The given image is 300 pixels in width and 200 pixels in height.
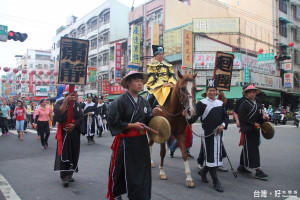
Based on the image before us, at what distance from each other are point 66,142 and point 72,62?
1911 mm

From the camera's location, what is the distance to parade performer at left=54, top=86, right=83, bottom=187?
15.1ft

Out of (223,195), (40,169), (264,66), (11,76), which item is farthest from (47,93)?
(223,195)

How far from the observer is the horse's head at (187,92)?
4.23 m

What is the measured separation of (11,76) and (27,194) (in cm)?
7659

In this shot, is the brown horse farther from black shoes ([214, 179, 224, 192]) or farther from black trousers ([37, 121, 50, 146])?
black trousers ([37, 121, 50, 146])

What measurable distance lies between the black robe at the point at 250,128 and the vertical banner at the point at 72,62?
3.75m

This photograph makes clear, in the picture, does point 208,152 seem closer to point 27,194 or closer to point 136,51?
point 27,194

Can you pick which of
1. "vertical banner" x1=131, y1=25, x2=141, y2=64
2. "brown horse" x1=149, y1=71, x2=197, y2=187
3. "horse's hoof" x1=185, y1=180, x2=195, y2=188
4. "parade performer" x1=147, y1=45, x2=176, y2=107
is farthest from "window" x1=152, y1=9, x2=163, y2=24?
"horse's hoof" x1=185, y1=180, x2=195, y2=188

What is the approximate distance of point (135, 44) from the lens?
84.6ft

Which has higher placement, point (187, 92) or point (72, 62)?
point (72, 62)

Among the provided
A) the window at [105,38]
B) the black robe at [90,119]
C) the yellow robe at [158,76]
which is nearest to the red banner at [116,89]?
the window at [105,38]

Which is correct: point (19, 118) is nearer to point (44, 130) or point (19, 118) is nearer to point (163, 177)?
point (44, 130)

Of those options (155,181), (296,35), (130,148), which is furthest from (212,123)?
(296,35)

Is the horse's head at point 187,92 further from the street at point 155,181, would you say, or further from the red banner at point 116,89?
the red banner at point 116,89
